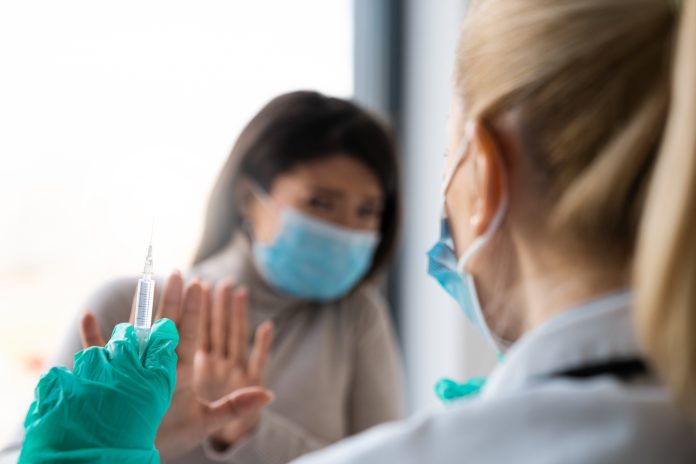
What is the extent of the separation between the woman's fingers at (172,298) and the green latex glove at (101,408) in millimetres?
69

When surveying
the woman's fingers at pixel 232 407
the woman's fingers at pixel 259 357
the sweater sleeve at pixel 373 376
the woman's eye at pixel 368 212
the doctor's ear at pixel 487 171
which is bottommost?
the sweater sleeve at pixel 373 376

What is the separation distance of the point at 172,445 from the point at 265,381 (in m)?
0.49

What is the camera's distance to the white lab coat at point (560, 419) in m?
0.50

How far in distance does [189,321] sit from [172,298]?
0.04 m

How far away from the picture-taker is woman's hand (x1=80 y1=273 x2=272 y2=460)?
32.0 inches

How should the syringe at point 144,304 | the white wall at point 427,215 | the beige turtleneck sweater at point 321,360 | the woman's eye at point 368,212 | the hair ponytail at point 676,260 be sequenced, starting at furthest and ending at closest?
the white wall at point 427,215 < the woman's eye at point 368,212 < the beige turtleneck sweater at point 321,360 < the syringe at point 144,304 < the hair ponytail at point 676,260

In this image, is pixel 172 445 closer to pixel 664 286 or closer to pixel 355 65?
pixel 664 286

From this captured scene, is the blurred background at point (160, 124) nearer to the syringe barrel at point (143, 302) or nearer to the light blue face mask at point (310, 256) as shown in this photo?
the syringe barrel at point (143, 302)

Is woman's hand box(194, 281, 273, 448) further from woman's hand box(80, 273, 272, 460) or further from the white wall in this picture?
the white wall

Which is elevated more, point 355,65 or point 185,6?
point 185,6

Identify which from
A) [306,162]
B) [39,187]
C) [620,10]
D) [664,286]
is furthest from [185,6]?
[664,286]

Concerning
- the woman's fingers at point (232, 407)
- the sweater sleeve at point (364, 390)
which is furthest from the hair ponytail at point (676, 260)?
the sweater sleeve at point (364, 390)

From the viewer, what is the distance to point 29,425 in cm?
70

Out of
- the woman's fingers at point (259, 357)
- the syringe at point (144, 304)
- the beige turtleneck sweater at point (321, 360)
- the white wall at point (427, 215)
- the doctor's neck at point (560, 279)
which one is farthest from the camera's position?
the white wall at point (427, 215)
